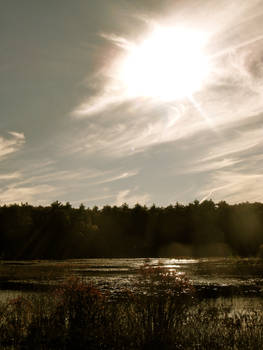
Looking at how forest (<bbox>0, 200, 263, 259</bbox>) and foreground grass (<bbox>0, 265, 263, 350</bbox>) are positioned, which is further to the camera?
forest (<bbox>0, 200, 263, 259</bbox>)

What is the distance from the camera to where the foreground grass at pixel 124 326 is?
13117 mm

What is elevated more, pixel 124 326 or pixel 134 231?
pixel 134 231

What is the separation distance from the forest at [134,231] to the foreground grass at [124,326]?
115876mm

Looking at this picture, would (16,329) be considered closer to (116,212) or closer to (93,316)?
(93,316)

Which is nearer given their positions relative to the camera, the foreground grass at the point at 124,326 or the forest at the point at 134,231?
the foreground grass at the point at 124,326

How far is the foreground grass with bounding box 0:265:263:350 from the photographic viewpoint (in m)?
13.1

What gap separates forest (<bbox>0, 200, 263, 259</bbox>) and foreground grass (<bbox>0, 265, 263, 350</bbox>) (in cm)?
11588

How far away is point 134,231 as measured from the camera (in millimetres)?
152500

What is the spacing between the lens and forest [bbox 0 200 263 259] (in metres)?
133

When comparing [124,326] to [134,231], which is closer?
[124,326]

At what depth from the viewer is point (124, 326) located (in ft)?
45.4

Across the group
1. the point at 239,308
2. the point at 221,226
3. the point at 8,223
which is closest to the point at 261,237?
the point at 221,226

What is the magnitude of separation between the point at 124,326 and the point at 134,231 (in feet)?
458

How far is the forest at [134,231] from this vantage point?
132875 mm
